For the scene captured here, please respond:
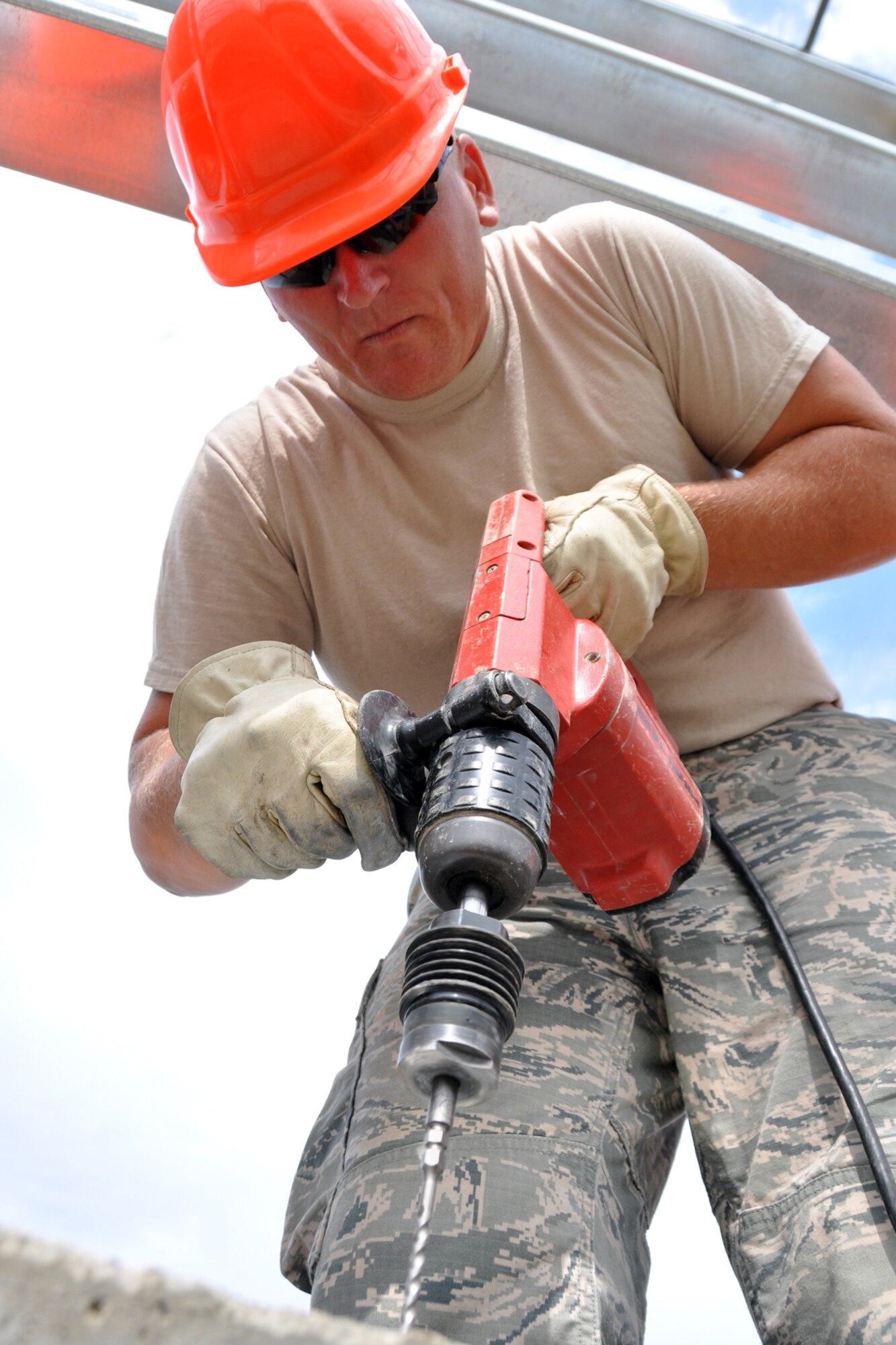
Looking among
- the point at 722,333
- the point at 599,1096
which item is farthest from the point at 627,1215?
the point at 722,333

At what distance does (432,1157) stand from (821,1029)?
733mm

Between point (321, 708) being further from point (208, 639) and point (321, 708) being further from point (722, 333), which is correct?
point (722, 333)

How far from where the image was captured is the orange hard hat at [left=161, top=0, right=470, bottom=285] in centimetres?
156

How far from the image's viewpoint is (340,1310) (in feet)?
3.86

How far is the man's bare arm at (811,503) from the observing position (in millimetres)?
1654

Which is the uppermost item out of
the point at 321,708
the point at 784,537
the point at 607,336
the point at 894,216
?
the point at 894,216

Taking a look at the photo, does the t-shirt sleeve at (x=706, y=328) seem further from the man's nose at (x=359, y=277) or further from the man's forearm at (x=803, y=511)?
the man's nose at (x=359, y=277)

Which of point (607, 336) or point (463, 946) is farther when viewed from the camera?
point (607, 336)

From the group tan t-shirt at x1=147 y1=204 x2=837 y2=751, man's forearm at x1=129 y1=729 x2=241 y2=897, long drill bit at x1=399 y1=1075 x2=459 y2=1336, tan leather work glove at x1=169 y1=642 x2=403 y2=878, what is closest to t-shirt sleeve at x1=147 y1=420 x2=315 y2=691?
tan t-shirt at x1=147 y1=204 x2=837 y2=751

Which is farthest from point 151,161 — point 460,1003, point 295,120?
point 460,1003

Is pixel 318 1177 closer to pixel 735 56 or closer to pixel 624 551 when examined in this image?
pixel 624 551

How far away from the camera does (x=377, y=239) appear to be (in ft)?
5.24

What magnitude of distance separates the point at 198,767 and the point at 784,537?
970mm

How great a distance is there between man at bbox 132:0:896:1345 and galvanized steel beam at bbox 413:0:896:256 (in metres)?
0.46
